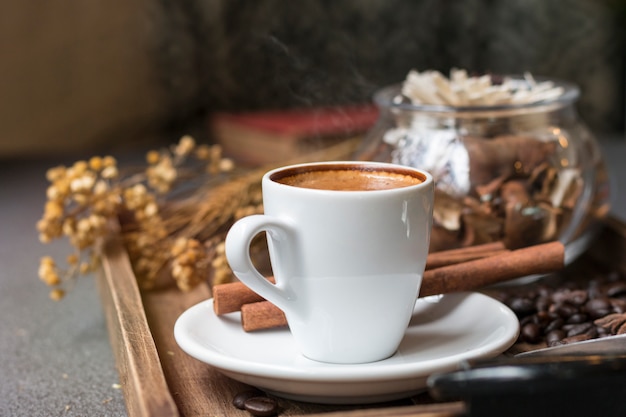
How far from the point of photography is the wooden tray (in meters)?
0.53

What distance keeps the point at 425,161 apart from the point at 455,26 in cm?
220

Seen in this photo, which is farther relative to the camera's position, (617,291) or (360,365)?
(617,291)

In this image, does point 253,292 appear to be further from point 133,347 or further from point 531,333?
point 531,333

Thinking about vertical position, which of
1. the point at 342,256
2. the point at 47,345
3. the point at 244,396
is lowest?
the point at 47,345

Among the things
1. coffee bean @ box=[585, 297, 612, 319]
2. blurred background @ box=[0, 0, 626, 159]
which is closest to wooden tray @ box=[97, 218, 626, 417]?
coffee bean @ box=[585, 297, 612, 319]

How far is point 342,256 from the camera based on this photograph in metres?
0.59

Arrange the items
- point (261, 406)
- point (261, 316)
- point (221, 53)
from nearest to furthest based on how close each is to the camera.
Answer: point (261, 406) < point (261, 316) < point (221, 53)

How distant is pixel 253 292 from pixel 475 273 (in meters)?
0.24

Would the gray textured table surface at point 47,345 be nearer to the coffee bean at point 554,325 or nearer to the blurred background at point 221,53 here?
the coffee bean at point 554,325

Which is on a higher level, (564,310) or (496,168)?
(496,168)

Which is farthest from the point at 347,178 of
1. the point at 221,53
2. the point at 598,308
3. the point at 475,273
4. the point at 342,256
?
the point at 221,53

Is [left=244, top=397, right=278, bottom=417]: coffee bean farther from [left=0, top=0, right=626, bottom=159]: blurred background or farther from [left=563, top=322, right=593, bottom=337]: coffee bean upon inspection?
[left=0, top=0, right=626, bottom=159]: blurred background

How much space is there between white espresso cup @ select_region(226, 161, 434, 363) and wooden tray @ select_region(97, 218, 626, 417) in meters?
0.06

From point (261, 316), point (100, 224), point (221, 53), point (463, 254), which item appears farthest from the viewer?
point (221, 53)
